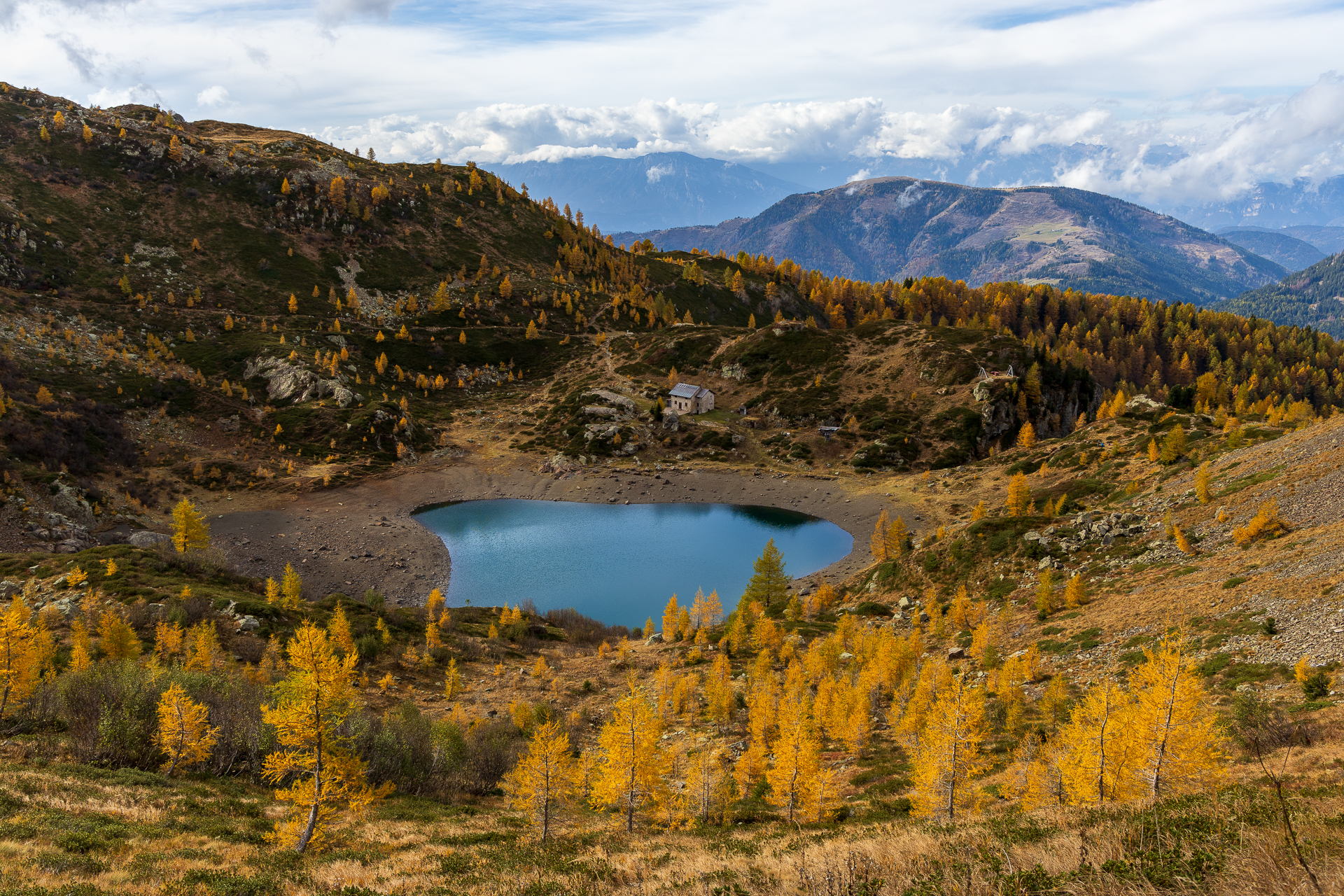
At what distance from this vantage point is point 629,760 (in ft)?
79.2

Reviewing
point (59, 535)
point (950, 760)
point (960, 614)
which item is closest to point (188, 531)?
point (59, 535)

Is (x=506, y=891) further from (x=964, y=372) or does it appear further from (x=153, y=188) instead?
(x=153, y=188)

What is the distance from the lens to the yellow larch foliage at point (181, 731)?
72.9 feet

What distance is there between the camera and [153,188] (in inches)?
6043

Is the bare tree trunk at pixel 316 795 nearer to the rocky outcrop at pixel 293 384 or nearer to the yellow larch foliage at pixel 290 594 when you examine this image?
the yellow larch foliage at pixel 290 594

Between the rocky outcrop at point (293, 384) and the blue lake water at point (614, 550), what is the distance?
38980 mm

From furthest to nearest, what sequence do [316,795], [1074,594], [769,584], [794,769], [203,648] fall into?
1. [769,584]
2. [1074,594]
3. [203,648]
4. [794,769]
5. [316,795]

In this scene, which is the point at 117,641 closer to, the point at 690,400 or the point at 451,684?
the point at 451,684

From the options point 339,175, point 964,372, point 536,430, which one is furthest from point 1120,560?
point 339,175

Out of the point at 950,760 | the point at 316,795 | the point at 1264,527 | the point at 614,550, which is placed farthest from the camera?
the point at 614,550

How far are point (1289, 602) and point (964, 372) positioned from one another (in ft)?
351

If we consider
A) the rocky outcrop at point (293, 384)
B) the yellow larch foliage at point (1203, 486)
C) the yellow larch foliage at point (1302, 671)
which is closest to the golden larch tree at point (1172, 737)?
the yellow larch foliage at point (1302, 671)

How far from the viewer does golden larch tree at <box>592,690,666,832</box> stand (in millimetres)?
24047

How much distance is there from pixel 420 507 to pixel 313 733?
89.0 meters
